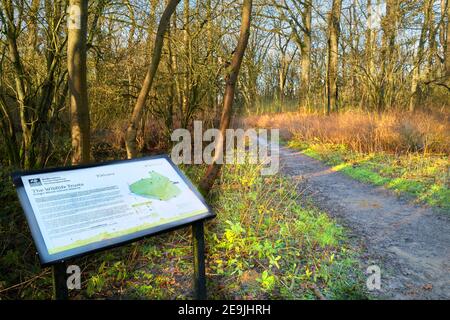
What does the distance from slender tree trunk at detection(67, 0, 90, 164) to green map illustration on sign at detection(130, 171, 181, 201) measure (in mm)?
1519

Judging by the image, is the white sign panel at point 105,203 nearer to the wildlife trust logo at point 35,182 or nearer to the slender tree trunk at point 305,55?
the wildlife trust logo at point 35,182

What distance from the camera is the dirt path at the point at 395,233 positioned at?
270 cm

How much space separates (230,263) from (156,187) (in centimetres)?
124

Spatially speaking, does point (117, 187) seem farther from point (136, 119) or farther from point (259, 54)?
point (259, 54)

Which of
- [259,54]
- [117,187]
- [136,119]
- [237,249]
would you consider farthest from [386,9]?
[259,54]

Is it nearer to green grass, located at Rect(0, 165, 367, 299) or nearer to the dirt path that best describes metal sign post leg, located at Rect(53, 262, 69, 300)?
green grass, located at Rect(0, 165, 367, 299)

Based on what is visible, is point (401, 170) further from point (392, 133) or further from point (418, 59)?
point (418, 59)

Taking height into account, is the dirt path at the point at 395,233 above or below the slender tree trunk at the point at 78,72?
below

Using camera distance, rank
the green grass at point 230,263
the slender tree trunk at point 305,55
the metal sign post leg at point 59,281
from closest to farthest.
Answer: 1. the metal sign post leg at point 59,281
2. the green grass at point 230,263
3. the slender tree trunk at point 305,55

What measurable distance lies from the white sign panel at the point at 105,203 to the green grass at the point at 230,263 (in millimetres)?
994

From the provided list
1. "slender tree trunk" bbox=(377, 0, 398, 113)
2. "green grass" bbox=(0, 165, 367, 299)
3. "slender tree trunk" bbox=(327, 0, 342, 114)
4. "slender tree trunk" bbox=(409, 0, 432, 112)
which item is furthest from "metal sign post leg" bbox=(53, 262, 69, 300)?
"slender tree trunk" bbox=(327, 0, 342, 114)

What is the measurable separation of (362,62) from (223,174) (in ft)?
31.5

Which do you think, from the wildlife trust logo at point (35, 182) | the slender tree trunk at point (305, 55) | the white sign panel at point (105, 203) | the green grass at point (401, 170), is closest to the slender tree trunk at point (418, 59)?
the slender tree trunk at point (305, 55)
